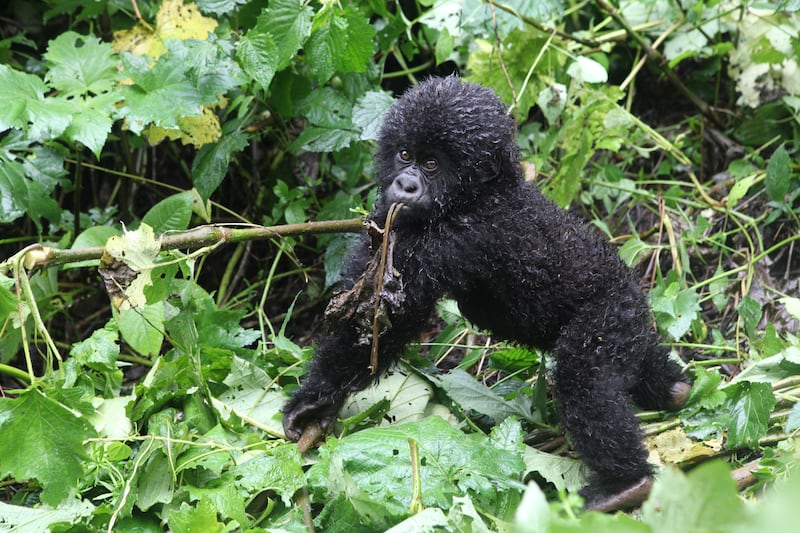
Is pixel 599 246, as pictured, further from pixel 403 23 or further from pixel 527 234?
pixel 403 23

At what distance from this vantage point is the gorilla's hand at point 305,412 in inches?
101

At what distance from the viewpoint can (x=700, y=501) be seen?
1.15 meters

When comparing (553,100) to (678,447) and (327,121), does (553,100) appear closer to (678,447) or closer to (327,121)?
(327,121)

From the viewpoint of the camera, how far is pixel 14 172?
320cm

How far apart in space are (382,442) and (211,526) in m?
0.48

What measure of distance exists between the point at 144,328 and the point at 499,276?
122cm

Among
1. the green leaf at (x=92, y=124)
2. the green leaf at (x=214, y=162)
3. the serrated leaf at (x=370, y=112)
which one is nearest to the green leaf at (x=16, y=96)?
the green leaf at (x=92, y=124)

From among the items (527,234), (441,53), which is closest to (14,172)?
(441,53)

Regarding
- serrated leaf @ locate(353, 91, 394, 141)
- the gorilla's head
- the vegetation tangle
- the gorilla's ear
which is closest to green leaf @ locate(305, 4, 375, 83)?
the vegetation tangle

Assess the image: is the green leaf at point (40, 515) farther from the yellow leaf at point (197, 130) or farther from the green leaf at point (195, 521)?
the yellow leaf at point (197, 130)

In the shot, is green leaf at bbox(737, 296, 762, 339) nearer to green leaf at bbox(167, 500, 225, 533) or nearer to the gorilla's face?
the gorilla's face

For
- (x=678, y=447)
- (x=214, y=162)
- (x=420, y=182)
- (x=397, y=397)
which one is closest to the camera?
(x=420, y=182)

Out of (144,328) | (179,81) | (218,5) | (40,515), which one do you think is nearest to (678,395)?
(144,328)

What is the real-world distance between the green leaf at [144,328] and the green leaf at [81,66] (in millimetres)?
872
